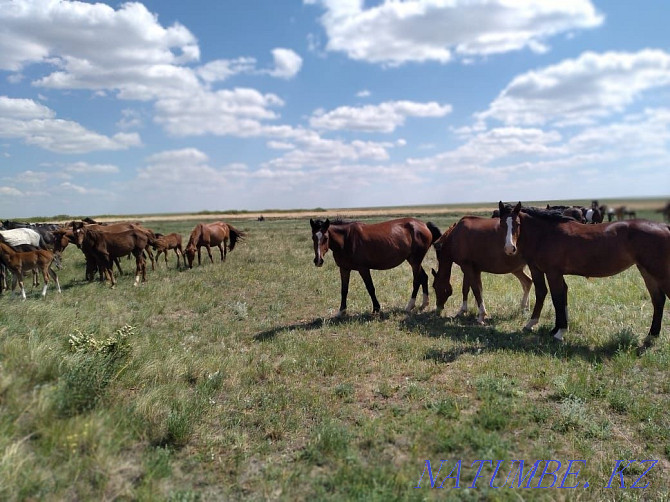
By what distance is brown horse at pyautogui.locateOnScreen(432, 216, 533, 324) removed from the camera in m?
9.03

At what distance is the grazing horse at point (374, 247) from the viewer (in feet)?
32.1

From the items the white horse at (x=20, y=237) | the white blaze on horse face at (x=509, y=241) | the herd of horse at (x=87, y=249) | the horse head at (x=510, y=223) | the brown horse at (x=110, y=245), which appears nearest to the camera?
the white blaze on horse face at (x=509, y=241)

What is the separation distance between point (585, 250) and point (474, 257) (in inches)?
94.8

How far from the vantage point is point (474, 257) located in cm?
Result: 928

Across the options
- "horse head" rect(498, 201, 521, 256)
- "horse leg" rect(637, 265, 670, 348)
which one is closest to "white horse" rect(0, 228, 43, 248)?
"horse head" rect(498, 201, 521, 256)

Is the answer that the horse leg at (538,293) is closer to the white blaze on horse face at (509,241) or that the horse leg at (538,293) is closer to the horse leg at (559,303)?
the horse leg at (559,303)

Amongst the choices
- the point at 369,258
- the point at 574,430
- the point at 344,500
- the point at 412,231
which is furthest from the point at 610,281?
the point at 344,500

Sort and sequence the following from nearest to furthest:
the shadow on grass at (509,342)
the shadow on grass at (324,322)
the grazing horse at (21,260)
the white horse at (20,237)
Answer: the shadow on grass at (509,342), the shadow on grass at (324,322), the grazing horse at (21,260), the white horse at (20,237)

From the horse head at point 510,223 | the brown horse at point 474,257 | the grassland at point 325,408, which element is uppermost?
the horse head at point 510,223

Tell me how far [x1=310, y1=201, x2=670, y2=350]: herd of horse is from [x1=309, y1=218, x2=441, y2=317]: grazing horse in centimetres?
3

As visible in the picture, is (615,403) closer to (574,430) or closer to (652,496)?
(574,430)

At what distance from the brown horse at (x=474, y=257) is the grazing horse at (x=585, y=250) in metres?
1.04

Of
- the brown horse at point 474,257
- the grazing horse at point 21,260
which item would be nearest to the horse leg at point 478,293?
the brown horse at point 474,257

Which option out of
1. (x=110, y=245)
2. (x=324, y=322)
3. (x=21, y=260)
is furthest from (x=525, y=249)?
(x=21, y=260)
